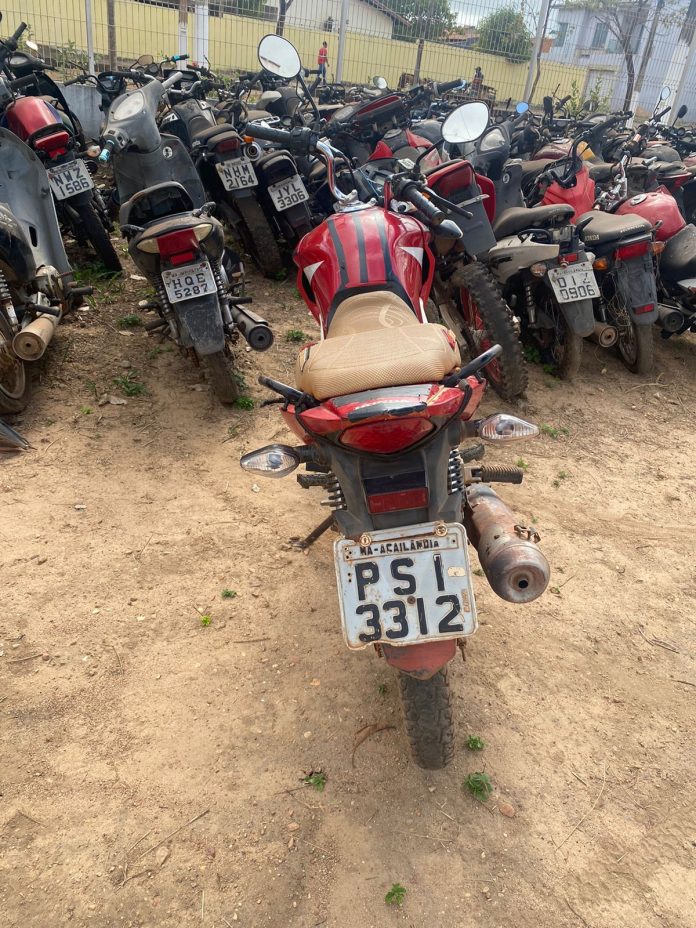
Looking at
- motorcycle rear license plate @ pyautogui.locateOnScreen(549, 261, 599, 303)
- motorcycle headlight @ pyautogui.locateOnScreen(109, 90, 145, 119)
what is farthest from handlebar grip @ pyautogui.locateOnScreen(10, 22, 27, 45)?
motorcycle rear license plate @ pyautogui.locateOnScreen(549, 261, 599, 303)

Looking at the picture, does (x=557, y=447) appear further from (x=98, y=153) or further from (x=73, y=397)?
(x=98, y=153)

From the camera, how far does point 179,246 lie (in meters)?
3.42

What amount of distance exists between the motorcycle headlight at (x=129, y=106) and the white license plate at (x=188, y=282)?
67.0 inches

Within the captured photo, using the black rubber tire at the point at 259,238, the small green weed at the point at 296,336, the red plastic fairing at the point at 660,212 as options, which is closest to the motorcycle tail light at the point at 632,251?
the red plastic fairing at the point at 660,212

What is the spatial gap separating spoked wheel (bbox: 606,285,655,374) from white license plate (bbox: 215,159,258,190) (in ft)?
9.37

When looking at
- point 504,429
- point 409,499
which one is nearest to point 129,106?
point 504,429

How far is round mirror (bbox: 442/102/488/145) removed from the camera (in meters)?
3.95

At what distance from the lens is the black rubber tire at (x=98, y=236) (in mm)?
4703

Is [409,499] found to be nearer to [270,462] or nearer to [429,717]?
[270,462]

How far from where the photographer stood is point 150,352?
4.26m

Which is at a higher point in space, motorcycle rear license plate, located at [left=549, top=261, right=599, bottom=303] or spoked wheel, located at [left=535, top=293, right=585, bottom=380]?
motorcycle rear license plate, located at [left=549, top=261, right=599, bottom=303]

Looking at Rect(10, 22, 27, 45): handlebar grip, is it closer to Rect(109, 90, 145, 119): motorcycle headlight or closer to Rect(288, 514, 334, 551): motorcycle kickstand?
Rect(109, 90, 145, 119): motorcycle headlight

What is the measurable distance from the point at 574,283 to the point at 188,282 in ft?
7.87

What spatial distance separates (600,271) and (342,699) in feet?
11.7
